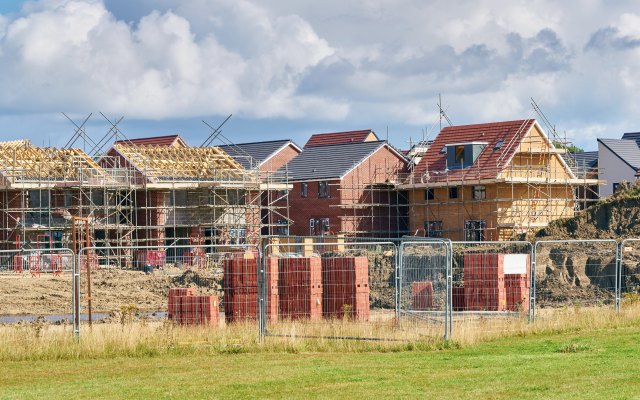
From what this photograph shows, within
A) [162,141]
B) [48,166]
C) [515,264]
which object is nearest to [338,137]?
[162,141]

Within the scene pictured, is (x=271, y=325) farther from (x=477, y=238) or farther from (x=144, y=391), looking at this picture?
(x=477, y=238)

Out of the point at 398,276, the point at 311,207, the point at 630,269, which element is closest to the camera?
the point at 398,276

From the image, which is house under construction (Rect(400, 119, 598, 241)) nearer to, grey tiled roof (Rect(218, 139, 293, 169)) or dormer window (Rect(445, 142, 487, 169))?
dormer window (Rect(445, 142, 487, 169))

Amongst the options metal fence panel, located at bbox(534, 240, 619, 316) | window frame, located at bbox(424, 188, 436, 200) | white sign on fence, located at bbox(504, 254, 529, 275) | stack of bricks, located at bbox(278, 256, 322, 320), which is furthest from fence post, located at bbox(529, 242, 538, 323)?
window frame, located at bbox(424, 188, 436, 200)

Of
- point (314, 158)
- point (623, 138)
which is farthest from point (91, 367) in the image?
point (623, 138)

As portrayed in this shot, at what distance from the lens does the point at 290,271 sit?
81.0 ft

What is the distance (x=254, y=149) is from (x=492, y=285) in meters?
56.5

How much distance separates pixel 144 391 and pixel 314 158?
196 ft

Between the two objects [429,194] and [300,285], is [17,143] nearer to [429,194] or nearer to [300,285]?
[429,194]

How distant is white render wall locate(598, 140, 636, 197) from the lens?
272ft

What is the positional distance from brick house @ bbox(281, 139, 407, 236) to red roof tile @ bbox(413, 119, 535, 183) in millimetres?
2599

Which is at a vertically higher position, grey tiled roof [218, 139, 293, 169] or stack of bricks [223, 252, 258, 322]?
grey tiled roof [218, 139, 293, 169]

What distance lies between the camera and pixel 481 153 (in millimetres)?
66625

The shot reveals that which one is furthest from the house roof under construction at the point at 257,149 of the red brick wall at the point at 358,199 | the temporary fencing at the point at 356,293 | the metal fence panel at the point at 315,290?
the metal fence panel at the point at 315,290
